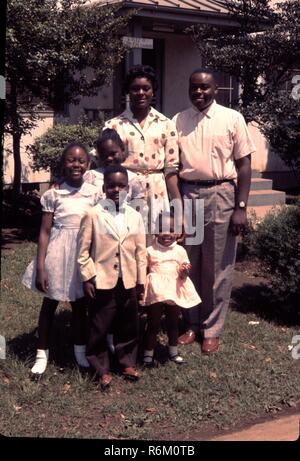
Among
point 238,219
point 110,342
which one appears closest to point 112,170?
point 238,219

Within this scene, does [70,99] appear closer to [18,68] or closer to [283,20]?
[18,68]

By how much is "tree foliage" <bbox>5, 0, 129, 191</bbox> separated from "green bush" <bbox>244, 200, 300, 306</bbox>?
3227 mm

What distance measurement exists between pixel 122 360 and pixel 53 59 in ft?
14.5

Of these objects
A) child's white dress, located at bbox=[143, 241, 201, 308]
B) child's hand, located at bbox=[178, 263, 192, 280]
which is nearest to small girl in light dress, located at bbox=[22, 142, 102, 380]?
child's white dress, located at bbox=[143, 241, 201, 308]

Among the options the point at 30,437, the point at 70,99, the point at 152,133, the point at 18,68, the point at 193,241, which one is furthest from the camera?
the point at 70,99

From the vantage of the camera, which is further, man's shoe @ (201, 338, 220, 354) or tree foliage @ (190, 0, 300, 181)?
tree foliage @ (190, 0, 300, 181)

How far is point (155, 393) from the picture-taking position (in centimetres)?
412

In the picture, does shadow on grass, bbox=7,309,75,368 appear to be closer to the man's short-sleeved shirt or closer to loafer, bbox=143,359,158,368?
loafer, bbox=143,359,158,368

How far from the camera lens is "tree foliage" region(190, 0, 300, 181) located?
29.3 ft

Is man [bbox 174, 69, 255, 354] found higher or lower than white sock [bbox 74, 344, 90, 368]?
higher

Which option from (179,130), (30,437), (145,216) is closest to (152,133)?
(179,130)

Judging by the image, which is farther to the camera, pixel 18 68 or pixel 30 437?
pixel 18 68

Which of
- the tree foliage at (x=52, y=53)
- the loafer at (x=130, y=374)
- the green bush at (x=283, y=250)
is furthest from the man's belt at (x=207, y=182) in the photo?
the tree foliage at (x=52, y=53)

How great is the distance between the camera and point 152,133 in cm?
442
